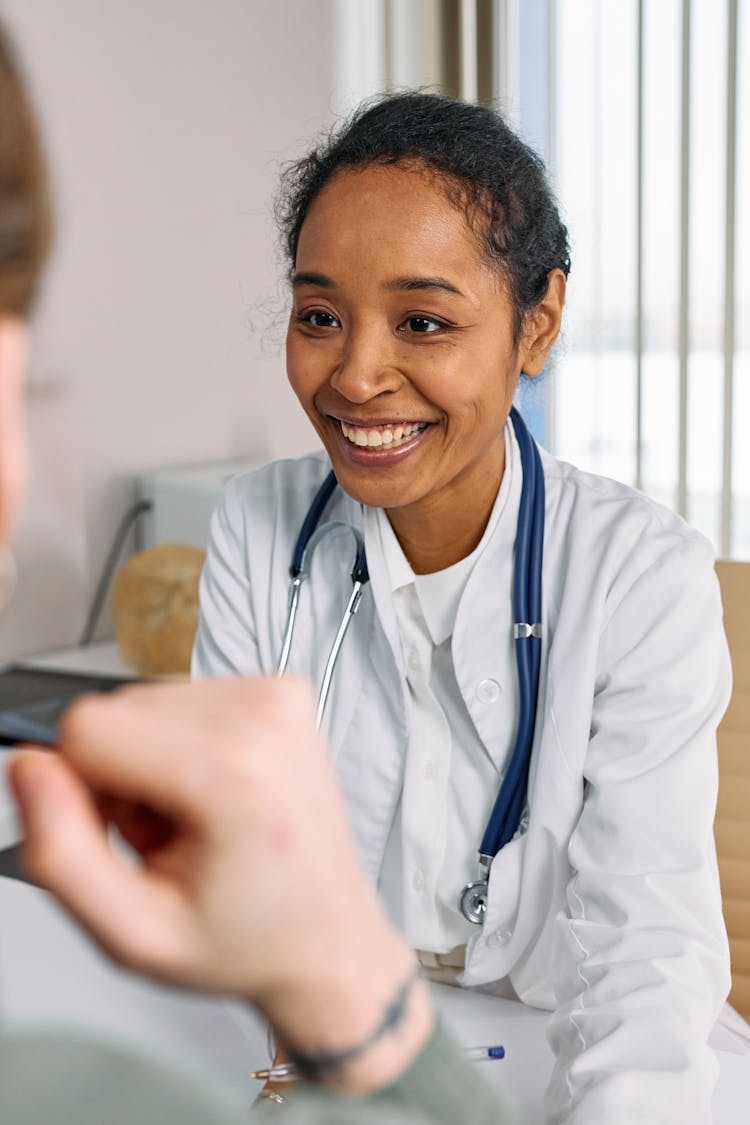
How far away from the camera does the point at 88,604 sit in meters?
2.31

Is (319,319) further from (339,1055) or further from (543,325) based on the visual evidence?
(339,1055)

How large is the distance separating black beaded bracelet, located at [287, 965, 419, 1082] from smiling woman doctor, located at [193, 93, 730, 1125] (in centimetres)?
65

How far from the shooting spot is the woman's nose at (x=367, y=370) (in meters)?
1.11

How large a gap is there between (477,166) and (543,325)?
0.63ft

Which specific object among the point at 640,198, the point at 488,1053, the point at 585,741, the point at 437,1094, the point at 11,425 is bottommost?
the point at 488,1053

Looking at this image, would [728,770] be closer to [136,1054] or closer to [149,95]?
[136,1054]

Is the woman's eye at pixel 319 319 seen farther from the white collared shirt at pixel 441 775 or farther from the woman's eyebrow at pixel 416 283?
the white collared shirt at pixel 441 775

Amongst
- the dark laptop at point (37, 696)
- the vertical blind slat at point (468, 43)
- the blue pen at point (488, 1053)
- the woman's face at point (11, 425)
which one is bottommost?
the blue pen at point (488, 1053)

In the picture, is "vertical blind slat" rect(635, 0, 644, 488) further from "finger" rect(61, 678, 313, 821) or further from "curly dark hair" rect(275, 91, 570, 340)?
"finger" rect(61, 678, 313, 821)

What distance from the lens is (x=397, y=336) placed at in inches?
44.3

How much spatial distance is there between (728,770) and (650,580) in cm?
30

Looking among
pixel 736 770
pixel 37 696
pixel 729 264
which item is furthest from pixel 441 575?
pixel 729 264

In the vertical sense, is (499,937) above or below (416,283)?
below

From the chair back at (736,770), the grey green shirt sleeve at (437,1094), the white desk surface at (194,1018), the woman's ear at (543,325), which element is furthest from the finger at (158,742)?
the chair back at (736,770)
